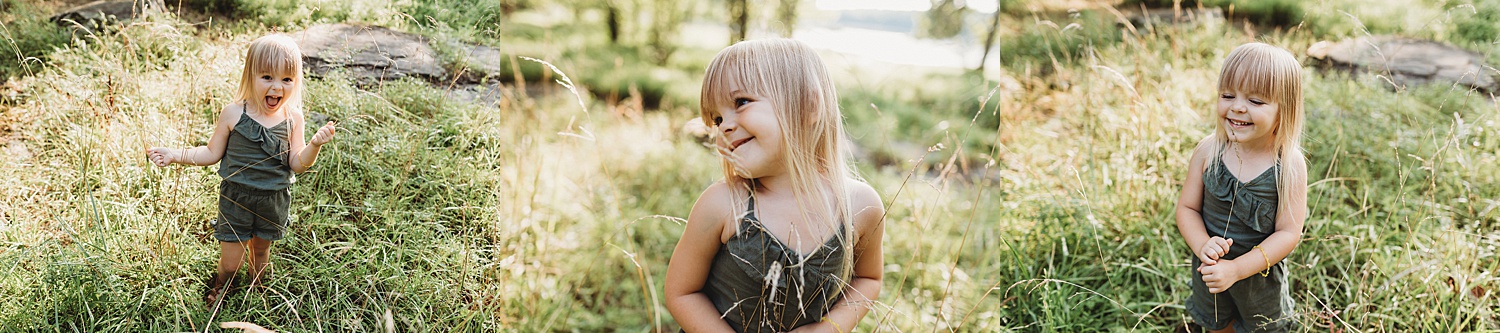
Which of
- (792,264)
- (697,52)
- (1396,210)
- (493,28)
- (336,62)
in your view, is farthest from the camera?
(697,52)

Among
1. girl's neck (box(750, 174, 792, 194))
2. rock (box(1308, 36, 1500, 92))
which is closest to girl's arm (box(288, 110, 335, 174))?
girl's neck (box(750, 174, 792, 194))

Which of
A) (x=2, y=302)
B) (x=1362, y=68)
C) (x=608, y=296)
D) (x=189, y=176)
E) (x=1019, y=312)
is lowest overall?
(x=608, y=296)

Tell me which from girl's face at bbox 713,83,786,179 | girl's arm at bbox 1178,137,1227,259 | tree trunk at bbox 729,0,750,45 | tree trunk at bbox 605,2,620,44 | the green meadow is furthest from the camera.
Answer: tree trunk at bbox 605,2,620,44

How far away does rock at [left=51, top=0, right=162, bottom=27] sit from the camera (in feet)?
7.55

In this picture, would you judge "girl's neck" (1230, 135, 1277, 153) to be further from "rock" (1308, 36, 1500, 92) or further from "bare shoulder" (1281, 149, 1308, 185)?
"rock" (1308, 36, 1500, 92)

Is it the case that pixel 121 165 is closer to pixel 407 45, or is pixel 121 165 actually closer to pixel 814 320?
pixel 407 45

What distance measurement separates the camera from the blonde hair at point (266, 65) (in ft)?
7.38

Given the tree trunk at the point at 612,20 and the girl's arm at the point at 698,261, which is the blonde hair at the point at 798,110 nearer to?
the girl's arm at the point at 698,261

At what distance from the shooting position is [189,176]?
230 centimetres

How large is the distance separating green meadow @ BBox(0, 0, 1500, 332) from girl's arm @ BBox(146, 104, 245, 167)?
0.07 m

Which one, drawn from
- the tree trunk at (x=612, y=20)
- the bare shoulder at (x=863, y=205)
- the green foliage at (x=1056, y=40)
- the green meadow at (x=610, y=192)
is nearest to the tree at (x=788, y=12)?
the tree trunk at (x=612, y=20)

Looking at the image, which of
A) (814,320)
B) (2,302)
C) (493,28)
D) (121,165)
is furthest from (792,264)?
(2,302)

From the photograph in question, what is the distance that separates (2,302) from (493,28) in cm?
144

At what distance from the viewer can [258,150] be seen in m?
2.23
